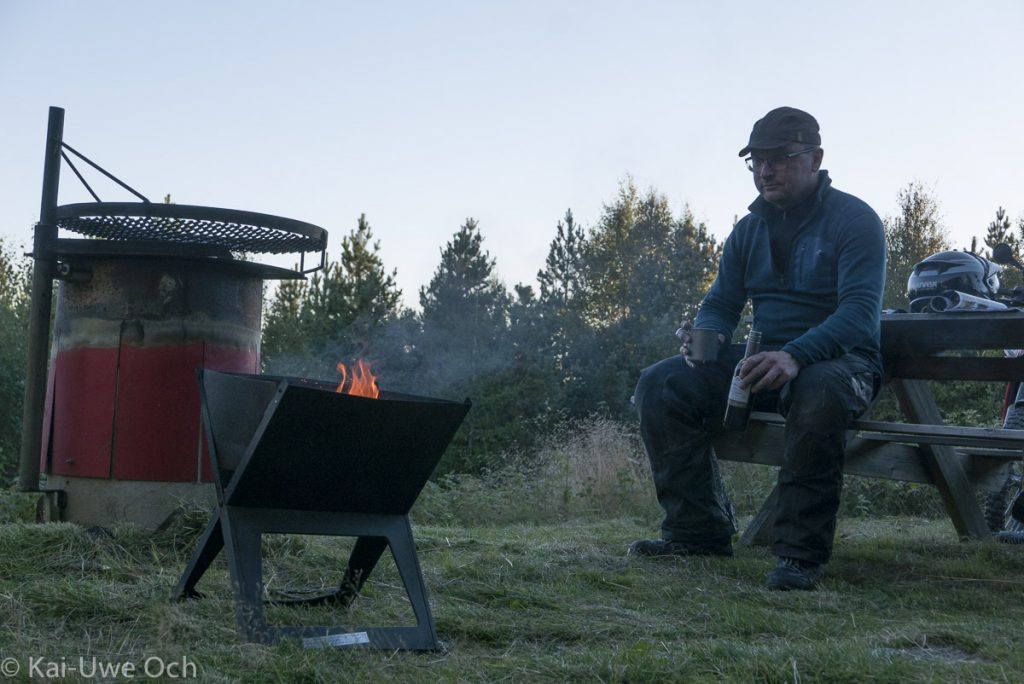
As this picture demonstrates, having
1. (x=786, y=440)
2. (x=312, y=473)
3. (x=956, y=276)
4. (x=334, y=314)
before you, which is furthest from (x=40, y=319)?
(x=334, y=314)

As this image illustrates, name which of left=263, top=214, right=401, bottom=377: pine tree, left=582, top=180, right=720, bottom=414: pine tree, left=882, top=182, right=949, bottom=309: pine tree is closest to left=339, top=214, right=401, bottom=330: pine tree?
left=263, top=214, right=401, bottom=377: pine tree

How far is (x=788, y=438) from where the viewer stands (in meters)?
3.72

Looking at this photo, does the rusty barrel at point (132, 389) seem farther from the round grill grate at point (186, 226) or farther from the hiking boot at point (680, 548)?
the hiking boot at point (680, 548)

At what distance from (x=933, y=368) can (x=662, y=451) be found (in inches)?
50.7

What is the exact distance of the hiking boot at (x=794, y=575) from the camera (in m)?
3.48

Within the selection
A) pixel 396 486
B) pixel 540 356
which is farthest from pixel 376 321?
pixel 396 486

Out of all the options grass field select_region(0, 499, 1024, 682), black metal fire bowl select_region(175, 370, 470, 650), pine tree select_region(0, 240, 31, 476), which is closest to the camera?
grass field select_region(0, 499, 1024, 682)

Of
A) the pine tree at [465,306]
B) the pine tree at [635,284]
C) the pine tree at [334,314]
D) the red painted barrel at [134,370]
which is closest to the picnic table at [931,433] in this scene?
the red painted barrel at [134,370]

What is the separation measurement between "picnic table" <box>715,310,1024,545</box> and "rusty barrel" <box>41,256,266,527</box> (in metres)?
2.27

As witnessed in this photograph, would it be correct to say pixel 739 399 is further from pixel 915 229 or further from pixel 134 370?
pixel 915 229

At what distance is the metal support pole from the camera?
4027 millimetres

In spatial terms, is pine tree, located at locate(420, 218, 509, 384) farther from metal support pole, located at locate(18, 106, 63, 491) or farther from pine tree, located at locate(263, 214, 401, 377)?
metal support pole, located at locate(18, 106, 63, 491)

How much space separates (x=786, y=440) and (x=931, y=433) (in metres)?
0.54

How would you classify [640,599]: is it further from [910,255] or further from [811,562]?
[910,255]
